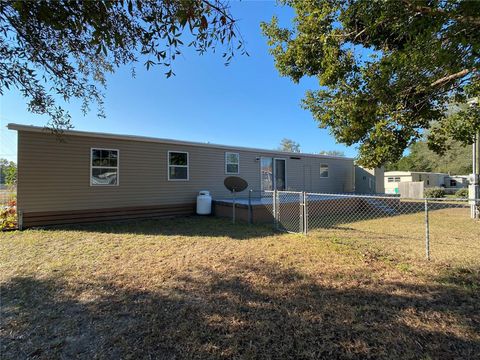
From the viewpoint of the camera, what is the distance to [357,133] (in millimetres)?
4141

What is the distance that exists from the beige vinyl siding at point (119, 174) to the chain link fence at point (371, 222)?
7.53 feet

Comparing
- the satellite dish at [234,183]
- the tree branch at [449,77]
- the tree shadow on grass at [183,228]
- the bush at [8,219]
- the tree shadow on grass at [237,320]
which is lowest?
the tree shadow on grass at [237,320]

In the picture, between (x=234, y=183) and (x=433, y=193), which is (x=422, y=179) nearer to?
(x=433, y=193)

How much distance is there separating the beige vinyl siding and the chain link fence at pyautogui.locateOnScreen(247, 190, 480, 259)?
7.53ft

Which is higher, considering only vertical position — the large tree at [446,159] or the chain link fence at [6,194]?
the large tree at [446,159]

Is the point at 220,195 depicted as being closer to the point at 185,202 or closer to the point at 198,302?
the point at 185,202

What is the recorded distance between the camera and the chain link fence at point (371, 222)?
5.53 meters

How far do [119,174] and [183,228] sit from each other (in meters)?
3.09

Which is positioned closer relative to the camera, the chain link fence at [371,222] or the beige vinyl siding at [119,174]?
the chain link fence at [371,222]

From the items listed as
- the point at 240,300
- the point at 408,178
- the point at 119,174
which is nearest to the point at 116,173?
the point at 119,174

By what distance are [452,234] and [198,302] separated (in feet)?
22.8

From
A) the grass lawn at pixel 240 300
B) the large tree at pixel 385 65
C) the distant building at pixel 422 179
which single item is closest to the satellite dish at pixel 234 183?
the grass lawn at pixel 240 300

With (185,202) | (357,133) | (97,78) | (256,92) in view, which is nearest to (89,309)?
(97,78)

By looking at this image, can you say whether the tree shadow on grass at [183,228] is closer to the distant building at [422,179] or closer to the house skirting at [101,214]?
the house skirting at [101,214]
